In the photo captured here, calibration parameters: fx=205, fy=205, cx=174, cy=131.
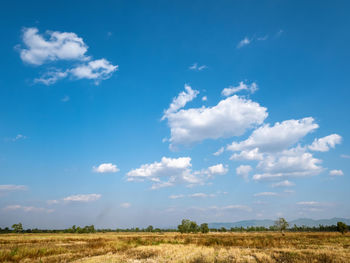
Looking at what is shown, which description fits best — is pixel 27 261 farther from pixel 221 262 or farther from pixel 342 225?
pixel 342 225

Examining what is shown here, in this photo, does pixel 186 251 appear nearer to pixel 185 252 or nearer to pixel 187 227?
pixel 185 252

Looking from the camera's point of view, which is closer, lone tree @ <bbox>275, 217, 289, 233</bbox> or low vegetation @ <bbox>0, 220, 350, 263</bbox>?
low vegetation @ <bbox>0, 220, 350, 263</bbox>

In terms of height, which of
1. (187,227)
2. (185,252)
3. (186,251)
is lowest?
(187,227)

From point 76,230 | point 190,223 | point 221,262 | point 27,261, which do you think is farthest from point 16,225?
point 221,262

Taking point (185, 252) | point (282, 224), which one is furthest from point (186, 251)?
point (282, 224)

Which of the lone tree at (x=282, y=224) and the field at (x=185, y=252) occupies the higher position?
the field at (x=185, y=252)

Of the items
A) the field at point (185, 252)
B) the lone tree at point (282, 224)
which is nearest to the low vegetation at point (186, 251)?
the field at point (185, 252)

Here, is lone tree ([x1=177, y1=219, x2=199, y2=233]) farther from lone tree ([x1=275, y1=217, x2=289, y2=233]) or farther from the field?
the field

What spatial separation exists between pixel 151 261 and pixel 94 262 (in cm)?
427

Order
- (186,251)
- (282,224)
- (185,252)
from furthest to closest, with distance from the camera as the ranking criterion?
(282,224)
(186,251)
(185,252)

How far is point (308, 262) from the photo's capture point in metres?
13.2

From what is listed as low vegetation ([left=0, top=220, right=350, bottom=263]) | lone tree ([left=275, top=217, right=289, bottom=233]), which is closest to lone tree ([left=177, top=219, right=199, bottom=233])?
lone tree ([left=275, top=217, right=289, bottom=233])

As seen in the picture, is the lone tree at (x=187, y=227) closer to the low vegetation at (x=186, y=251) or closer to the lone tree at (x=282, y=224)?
the lone tree at (x=282, y=224)

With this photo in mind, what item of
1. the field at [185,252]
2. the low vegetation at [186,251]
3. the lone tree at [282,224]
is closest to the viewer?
the field at [185,252]
